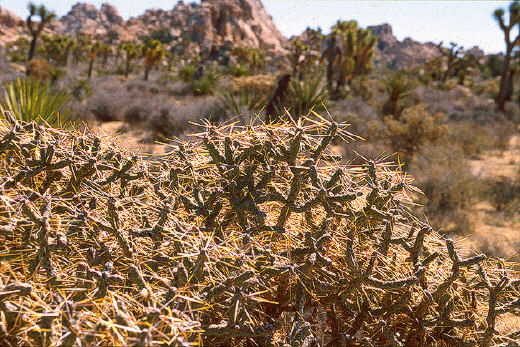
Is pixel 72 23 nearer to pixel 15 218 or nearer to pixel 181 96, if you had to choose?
pixel 181 96

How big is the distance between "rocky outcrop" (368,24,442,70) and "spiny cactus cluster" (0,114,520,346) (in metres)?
150

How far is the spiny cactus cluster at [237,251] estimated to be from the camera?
4.65 feet

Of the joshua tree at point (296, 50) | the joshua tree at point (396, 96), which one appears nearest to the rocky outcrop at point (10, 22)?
the joshua tree at point (296, 50)

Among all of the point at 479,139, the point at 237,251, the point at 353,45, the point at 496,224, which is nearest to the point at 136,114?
the point at 496,224

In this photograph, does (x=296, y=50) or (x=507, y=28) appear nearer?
(x=507, y=28)

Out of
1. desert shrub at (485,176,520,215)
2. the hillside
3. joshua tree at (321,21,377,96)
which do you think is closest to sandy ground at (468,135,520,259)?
desert shrub at (485,176,520,215)

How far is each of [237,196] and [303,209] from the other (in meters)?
0.35

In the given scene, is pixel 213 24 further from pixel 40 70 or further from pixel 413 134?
pixel 413 134

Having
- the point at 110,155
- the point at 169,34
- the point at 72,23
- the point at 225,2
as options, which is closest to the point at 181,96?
the point at 110,155

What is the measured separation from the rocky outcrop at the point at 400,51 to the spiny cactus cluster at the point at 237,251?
150020 mm

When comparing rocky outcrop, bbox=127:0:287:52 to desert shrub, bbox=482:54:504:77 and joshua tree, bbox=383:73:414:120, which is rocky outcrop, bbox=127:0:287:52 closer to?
desert shrub, bbox=482:54:504:77

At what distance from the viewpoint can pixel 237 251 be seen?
1.62 m

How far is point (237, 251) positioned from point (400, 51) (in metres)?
182

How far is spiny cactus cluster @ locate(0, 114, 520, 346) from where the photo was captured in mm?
1417
